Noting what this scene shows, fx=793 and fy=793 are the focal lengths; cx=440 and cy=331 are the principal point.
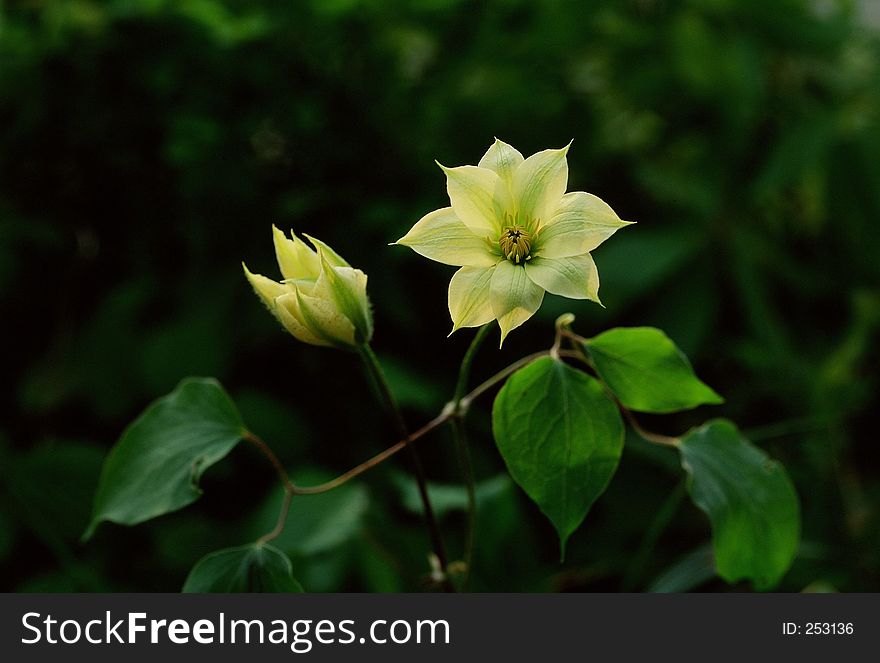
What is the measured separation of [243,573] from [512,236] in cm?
17

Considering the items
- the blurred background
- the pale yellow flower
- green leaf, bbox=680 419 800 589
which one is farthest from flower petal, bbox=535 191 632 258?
the blurred background

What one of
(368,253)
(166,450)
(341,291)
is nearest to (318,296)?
(341,291)

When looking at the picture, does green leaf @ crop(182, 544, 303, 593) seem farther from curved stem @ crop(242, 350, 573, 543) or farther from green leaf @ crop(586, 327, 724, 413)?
green leaf @ crop(586, 327, 724, 413)

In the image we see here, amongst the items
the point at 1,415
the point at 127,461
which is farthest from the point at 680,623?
the point at 1,415

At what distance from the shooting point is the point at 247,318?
676 mm

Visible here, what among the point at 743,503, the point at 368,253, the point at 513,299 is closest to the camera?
the point at 513,299

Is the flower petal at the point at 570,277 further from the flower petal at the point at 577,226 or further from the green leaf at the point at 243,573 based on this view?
the green leaf at the point at 243,573

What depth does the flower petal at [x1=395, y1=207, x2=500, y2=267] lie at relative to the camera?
0.26m

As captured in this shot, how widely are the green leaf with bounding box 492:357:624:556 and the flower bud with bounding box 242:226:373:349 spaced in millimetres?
60

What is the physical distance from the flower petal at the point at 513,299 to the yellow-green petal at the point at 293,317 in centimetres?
7

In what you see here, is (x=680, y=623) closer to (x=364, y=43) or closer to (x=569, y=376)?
(x=569, y=376)

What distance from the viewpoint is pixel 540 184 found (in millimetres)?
272

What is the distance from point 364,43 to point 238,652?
1.80 feet

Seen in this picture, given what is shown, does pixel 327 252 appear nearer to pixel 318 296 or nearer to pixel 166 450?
pixel 318 296
